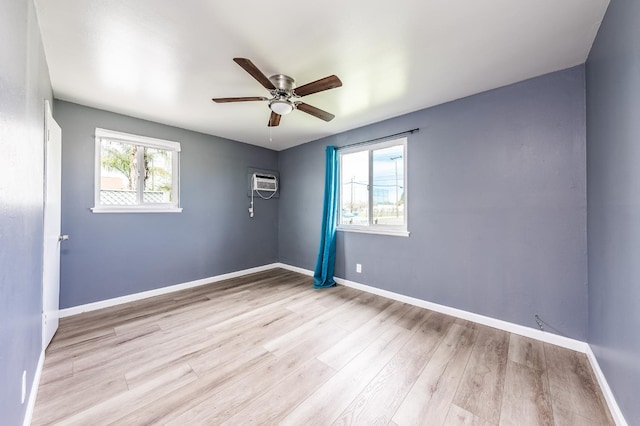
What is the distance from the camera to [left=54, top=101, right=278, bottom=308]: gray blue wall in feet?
8.82

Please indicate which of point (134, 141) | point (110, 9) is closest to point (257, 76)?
point (110, 9)

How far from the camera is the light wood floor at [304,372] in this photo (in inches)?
54.7

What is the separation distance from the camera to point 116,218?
9.71 ft

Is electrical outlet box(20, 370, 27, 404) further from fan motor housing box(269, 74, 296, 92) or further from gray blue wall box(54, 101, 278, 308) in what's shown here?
fan motor housing box(269, 74, 296, 92)

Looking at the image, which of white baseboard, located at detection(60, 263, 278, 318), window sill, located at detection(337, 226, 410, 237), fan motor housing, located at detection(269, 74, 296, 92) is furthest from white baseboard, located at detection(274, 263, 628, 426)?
fan motor housing, located at detection(269, 74, 296, 92)

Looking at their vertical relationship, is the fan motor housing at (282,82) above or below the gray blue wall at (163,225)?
above

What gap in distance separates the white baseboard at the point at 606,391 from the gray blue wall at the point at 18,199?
9.60ft

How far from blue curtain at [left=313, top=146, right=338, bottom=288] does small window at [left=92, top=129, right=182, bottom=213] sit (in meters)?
2.18

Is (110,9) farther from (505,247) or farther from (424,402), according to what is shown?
(505,247)

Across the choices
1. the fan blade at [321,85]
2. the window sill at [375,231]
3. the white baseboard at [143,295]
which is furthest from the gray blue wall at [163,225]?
the fan blade at [321,85]

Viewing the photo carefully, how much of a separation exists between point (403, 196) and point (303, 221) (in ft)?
6.31

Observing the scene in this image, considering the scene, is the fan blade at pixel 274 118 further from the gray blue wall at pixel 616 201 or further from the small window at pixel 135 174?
the gray blue wall at pixel 616 201

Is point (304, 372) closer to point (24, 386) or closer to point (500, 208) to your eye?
point (24, 386)

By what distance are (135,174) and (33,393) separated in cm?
248
